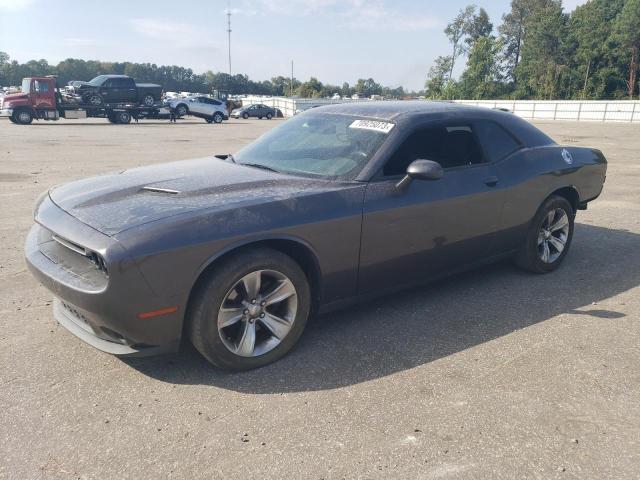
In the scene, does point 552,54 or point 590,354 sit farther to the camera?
point 552,54

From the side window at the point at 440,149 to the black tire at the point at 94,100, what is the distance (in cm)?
2792

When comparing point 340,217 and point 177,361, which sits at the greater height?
point 340,217

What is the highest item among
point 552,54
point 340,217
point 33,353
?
point 552,54

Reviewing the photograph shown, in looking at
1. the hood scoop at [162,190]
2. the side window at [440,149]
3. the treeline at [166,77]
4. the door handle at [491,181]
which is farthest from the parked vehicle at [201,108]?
the treeline at [166,77]

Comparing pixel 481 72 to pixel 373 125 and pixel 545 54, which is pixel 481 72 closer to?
pixel 545 54

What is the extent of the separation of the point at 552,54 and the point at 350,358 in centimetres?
8054

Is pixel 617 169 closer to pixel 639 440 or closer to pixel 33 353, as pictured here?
pixel 639 440

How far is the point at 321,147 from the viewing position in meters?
3.86

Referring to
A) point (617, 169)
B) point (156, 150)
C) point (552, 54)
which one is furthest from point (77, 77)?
point (617, 169)

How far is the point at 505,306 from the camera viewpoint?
13.4 feet

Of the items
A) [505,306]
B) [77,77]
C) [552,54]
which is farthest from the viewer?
[77,77]

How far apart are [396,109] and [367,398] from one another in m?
2.29

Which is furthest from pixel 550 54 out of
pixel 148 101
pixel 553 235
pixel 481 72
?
pixel 553 235

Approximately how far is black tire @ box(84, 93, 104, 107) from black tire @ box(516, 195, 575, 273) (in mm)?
28041
